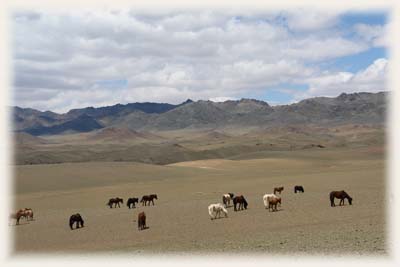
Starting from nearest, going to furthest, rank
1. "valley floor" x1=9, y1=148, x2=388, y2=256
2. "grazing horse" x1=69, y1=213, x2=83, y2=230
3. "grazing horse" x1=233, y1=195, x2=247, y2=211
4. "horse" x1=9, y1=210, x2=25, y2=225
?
1. "valley floor" x1=9, y1=148, x2=388, y2=256
2. "grazing horse" x1=69, y1=213, x2=83, y2=230
3. "grazing horse" x1=233, y1=195, x2=247, y2=211
4. "horse" x1=9, y1=210, x2=25, y2=225

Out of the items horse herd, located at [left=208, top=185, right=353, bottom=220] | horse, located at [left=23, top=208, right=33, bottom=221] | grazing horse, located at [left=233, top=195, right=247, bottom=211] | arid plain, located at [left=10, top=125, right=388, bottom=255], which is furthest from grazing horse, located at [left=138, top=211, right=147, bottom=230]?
horse, located at [left=23, top=208, right=33, bottom=221]

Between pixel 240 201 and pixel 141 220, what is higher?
pixel 240 201

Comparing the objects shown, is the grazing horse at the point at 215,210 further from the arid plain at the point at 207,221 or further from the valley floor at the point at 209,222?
the valley floor at the point at 209,222

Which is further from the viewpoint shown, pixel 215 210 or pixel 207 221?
pixel 215 210

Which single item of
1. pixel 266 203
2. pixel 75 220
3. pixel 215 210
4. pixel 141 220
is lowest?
pixel 75 220

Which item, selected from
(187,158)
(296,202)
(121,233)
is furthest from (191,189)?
(187,158)

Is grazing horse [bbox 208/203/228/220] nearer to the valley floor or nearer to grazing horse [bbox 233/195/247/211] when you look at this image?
the valley floor

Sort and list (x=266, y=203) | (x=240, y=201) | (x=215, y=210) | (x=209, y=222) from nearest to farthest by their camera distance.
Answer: (x=209, y=222) < (x=215, y=210) < (x=266, y=203) < (x=240, y=201)

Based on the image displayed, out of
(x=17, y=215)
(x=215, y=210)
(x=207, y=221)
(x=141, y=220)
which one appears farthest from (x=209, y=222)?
(x=17, y=215)

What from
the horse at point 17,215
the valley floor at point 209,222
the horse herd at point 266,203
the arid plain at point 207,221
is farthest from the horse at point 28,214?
the horse herd at point 266,203

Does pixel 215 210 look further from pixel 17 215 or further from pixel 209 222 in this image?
pixel 17 215

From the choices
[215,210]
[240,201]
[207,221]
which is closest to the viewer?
[207,221]

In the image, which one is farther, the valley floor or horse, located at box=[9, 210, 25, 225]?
horse, located at box=[9, 210, 25, 225]

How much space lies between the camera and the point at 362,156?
82.4 metres
